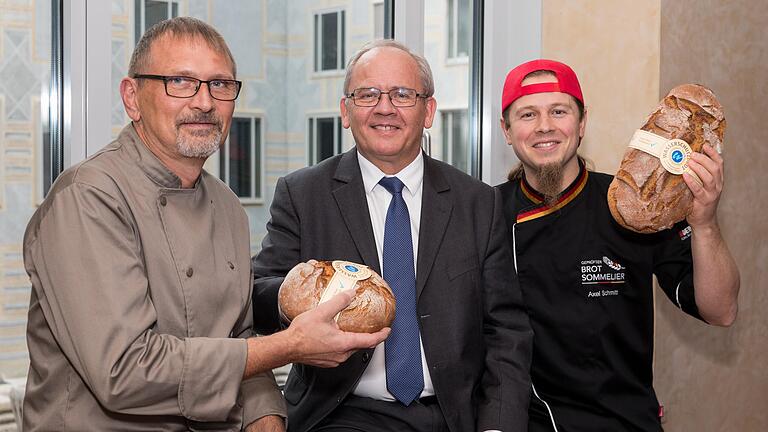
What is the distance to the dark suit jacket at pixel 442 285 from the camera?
211 cm

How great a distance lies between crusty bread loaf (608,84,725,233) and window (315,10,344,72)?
1169mm

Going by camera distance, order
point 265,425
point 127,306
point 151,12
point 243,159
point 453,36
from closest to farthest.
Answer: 1. point 127,306
2. point 265,425
3. point 151,12
4. point 243,159
5. point 453,36

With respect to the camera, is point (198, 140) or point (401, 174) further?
point (401, 174)

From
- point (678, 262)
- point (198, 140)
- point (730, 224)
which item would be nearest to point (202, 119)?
point (198, 140)

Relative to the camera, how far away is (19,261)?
7.61ft

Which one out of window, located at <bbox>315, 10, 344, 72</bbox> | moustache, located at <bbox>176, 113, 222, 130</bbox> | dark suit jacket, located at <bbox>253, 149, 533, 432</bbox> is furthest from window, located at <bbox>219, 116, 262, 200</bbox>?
moustache, located at <bbox>176, 113, 222, 130</bbox>

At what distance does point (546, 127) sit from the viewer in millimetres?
2291

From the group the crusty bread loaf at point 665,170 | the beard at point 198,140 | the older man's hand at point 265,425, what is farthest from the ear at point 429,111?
the older man's hand at point 265,425

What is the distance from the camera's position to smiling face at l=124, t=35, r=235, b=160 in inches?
71.1

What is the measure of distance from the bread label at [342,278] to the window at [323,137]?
1.13 m

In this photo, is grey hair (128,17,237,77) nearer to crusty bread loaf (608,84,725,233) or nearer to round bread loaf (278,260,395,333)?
round bread loaf (278,260,395,333)

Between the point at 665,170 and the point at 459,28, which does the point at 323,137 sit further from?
the point at 665,170

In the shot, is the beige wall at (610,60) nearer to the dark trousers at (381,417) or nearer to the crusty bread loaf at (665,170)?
the crusty bread loaf at (665,170)

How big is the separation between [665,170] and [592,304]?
0.42m
